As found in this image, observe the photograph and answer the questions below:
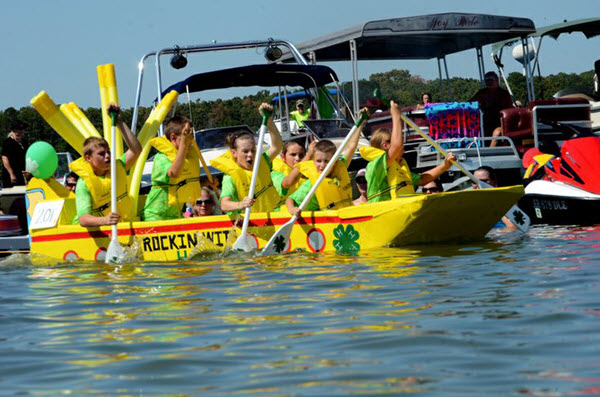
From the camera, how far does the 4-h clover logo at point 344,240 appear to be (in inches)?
373

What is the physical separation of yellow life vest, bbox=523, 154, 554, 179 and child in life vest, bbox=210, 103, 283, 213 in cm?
462

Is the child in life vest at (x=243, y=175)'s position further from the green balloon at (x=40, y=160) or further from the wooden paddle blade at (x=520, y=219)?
the wooden paddle blade at (x=520, y=219)

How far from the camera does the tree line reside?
1609cm

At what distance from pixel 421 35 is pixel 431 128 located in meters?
2.26

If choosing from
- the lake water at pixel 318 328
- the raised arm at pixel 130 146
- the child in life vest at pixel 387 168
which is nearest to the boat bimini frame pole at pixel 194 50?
the raised arm at pixel 130 146

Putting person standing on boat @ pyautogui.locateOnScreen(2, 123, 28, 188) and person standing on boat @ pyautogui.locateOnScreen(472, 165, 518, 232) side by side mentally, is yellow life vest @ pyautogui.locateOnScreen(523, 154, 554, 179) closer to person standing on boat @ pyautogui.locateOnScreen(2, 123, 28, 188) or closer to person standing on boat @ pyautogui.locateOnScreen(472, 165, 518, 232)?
person standing on boat @ pyautogui.locateOnScreen(472, 165, 518, 232)

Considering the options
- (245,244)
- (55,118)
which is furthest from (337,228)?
(55,118)

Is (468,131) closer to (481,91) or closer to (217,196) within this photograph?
(481,91)

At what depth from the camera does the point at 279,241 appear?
9516 mm

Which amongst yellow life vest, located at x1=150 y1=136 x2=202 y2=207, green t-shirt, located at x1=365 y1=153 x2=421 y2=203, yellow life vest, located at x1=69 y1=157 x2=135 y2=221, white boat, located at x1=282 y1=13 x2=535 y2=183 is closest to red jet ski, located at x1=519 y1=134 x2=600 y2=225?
white boat, located at x1=282 y1=13 x2=535 y2=183

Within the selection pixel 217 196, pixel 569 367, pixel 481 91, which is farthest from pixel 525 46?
pixel 569 367

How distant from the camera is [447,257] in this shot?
28.6ft

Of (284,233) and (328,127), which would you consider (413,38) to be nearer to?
(328,127)

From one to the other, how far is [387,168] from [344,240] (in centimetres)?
123
